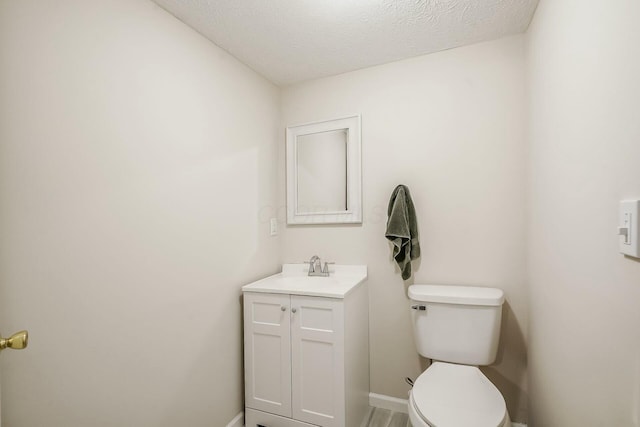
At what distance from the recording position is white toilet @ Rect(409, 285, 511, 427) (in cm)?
123

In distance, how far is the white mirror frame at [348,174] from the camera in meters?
1.99

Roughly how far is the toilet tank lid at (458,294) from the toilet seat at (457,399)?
314 mm

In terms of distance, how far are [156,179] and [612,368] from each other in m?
1.64

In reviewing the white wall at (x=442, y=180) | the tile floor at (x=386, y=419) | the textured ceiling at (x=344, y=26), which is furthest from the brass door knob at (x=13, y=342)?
the tile floor at (x=386, y=419)

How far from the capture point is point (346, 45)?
173cm

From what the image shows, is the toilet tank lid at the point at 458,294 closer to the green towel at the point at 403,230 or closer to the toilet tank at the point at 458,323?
the toilet tank at the point at 458,323

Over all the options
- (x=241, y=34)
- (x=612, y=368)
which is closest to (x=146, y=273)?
(x=241, y=34)

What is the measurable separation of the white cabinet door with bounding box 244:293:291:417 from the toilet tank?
730 mm

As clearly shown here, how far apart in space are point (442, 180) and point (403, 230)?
0.40m

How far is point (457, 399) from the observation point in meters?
1.23

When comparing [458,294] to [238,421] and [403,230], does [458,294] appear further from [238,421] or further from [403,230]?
[238,421]

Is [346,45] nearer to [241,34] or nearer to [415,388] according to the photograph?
[241,34]

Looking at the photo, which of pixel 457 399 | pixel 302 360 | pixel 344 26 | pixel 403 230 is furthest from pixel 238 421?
pixel 344 26

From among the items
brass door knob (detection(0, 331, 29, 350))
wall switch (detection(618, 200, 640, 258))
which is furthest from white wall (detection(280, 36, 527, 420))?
brass door knob (detection(0, 331, 29, 350))
